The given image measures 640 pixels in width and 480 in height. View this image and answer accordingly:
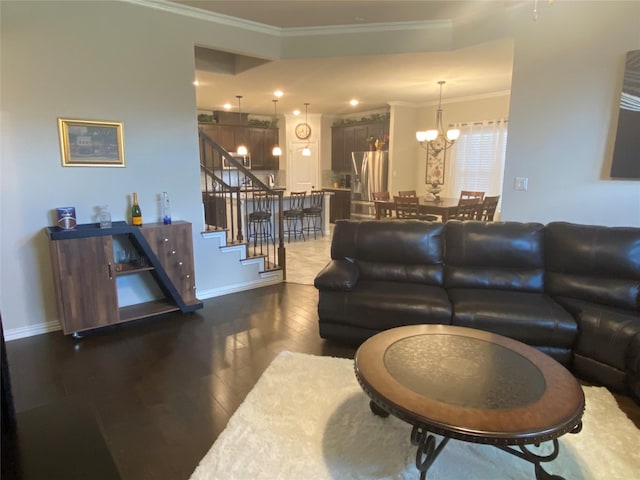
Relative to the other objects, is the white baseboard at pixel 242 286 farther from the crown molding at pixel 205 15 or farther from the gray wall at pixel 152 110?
the crown molding at pixel 205 15

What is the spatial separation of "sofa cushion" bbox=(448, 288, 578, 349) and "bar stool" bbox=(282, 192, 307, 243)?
475cm

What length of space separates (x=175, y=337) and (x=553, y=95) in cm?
399

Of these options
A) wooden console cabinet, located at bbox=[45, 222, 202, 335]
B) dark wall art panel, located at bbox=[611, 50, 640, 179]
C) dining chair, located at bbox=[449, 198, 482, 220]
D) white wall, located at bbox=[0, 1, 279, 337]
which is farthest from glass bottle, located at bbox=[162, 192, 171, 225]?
dark wall art panel, located at bbox=[611, 50, 640, 179]

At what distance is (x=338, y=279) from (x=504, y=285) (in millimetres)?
1341

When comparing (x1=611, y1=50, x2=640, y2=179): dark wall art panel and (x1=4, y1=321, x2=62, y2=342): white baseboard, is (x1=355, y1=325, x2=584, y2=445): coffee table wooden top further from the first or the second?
(x1=4, y1=321, x2=62, y2=342): white baseboard

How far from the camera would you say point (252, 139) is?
29.3 ft

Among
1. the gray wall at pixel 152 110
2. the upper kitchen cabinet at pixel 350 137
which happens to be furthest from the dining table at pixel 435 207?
the upper kitchen cabinet at pixel 350 137

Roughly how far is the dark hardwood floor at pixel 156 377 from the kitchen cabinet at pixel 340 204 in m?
5.32

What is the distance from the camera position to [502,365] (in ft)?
6.03

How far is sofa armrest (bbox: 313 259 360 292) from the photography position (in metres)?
2.99

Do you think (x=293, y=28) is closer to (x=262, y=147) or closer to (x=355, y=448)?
(x=355, y=448)

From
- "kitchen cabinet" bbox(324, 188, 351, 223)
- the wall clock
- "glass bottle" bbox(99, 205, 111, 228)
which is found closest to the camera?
"glass bottle" bbox(99, 205, 111, 228)

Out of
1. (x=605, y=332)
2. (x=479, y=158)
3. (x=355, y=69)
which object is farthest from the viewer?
(x=479, y=158)

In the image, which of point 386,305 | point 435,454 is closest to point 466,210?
point 386,305
